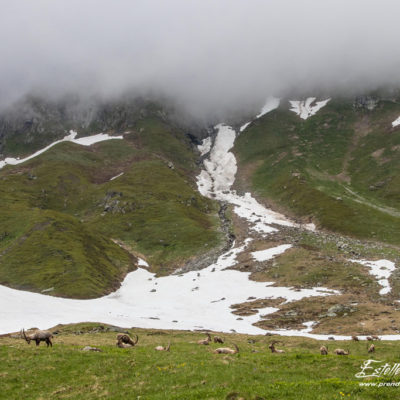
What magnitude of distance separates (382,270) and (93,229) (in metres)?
93.5

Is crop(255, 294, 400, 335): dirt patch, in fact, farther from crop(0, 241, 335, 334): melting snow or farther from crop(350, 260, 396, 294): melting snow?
crop(350, 260, 396, 294): melting snow

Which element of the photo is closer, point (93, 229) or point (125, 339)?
point (125, 339)

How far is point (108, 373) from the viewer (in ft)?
66.8

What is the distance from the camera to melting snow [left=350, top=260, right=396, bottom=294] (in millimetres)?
67994

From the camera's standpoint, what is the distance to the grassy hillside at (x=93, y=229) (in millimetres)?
87812

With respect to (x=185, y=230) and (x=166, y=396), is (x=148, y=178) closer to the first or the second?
(x=185, y=230)

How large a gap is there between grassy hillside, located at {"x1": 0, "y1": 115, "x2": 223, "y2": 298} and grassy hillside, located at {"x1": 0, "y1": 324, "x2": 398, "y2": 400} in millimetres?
56704

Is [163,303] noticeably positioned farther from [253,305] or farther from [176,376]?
[176,376]

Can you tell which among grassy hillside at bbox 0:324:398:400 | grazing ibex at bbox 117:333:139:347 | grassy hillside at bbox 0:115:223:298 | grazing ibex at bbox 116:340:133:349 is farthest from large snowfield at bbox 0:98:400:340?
grassy hillside at bbox 0:324:398:400

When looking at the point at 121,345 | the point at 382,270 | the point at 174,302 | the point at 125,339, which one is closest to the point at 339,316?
the point at 382,270

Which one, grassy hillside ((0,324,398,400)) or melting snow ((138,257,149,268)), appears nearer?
grassy hillside ((0,324,398,400))

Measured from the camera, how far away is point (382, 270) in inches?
3071

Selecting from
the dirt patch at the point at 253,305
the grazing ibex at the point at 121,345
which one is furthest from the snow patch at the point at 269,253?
the grazing ibex at the point at 121,345

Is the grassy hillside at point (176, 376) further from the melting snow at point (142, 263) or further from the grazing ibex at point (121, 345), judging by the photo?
the melting snow at point (142, 263)
